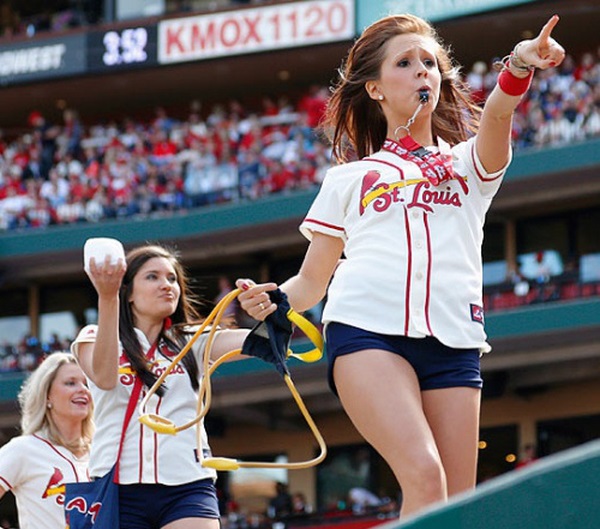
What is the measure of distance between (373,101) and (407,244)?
64 cm

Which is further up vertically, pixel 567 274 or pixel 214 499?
pixel 567 274

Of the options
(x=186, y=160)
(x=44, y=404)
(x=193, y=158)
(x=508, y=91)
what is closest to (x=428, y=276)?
(x=508, y=91)

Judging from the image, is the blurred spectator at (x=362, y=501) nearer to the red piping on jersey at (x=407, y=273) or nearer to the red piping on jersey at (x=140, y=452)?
the red piping on jersey at (x=140, y=452)

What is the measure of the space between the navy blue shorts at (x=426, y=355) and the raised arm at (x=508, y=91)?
0.61 meters

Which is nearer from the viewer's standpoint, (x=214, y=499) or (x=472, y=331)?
(x=472, y=331)

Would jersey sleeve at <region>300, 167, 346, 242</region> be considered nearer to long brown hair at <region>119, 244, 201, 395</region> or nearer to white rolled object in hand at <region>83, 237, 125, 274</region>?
white rolled object in hand at <region>83, 237, 125, 274</region>

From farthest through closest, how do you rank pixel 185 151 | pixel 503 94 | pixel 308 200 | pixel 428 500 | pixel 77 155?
pixel 77 155 < pixel 185 151 < pixel 308 200 < pixel 503 94 < pixel 428 500

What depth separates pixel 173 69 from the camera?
92.7ft

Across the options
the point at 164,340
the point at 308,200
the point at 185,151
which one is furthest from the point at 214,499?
the point at 185,151

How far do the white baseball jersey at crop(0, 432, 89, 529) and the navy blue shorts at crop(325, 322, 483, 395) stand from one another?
256cm

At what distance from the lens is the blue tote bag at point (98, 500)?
5355mm

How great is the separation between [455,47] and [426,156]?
2276cm

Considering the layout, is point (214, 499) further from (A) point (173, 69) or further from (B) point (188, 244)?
(A) point (173, 69)

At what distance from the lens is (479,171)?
4.48m
